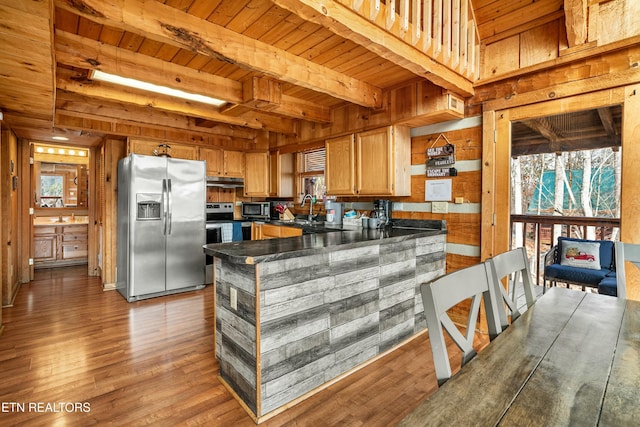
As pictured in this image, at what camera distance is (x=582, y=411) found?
763 mm

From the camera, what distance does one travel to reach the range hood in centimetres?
521

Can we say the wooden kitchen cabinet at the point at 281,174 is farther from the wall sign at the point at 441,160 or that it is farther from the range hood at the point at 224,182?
the wall sign at the point at 441,160

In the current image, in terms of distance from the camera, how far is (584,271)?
3.39 m

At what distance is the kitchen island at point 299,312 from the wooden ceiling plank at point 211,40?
4.46 feet

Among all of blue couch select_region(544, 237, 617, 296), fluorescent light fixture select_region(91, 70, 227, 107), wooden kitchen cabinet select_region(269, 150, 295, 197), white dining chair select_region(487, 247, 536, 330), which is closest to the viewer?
white dining chair select_region(487, 247, 536, 330)

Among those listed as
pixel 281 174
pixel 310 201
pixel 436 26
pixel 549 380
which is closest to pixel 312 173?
pixel 310 201

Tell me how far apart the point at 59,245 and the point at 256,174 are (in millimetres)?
4027

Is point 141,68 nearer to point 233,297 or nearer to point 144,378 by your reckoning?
point 233,297

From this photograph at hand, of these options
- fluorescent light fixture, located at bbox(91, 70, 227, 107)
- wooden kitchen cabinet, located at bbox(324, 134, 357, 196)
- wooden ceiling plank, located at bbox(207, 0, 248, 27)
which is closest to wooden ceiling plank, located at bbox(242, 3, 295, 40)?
wooden ceiling plank, located at bbox(207, 0, 248, 27)

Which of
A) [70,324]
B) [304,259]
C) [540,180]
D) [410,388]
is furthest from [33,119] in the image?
[540,180]

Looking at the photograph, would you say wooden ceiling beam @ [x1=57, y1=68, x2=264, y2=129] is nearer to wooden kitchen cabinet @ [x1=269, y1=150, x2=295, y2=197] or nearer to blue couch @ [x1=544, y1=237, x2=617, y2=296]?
wooden kitchen cabinet @ [x1=269, y1=150, x2=295, y2=197]

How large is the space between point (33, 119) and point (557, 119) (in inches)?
202

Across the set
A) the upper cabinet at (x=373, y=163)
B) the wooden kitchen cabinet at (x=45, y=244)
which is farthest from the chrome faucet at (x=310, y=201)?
the wooden kitchen cabinet at (x=45, y=244)

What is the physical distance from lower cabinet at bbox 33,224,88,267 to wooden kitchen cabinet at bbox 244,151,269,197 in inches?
135
